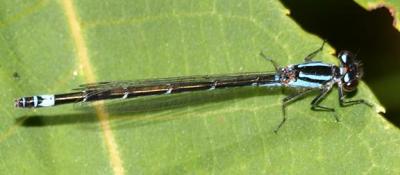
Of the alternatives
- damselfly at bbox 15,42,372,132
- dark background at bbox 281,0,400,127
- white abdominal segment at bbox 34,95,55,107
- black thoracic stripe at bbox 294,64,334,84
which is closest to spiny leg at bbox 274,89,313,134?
damselfly at bbox 15,42,372,132

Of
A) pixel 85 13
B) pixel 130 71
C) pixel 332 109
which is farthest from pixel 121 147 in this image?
pixel 332 109

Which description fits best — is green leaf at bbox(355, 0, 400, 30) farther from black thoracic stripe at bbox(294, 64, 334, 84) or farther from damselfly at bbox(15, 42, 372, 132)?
black thoracic stripe at bbox(294, 64, 334, 84)

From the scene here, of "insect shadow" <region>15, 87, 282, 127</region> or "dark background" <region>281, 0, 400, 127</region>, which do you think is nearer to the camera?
"insect shadow" <region>15, 87, 282, 127</region>

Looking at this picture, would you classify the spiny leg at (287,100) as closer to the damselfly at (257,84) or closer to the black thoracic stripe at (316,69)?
the damselfly at (257,84)

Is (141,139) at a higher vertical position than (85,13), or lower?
lower

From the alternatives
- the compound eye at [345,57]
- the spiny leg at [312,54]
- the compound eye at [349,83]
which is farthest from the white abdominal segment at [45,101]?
the compound eye at [345,57]

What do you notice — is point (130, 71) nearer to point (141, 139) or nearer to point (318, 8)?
point (141, 139)
